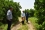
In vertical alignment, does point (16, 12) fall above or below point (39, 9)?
below

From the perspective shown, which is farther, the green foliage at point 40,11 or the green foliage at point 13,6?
the green foliage at point 13,6

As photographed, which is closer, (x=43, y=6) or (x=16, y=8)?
(x=43, y=6)

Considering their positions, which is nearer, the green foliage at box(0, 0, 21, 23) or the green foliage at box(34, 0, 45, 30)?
the green foliage at box(34, 0, 45, 30)

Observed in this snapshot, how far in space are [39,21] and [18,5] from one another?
54.4 feet

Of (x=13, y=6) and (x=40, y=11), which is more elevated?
(x=40, y=11)

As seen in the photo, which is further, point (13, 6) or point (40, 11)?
point (13, 6)

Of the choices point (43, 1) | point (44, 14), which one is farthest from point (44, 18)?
point (43, 1)

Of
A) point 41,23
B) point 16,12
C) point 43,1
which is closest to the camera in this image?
point 43,1

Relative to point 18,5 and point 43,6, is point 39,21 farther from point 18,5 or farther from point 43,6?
point 18,5

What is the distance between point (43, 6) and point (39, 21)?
156 centimetres

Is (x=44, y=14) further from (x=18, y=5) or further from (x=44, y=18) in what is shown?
(x=18, y=5)

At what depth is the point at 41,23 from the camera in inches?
692

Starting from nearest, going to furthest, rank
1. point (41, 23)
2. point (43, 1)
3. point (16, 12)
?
point (43, 1) → point (41, 23) → point (16, 12)

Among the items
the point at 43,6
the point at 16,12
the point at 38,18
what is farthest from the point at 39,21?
the point at 16,12
